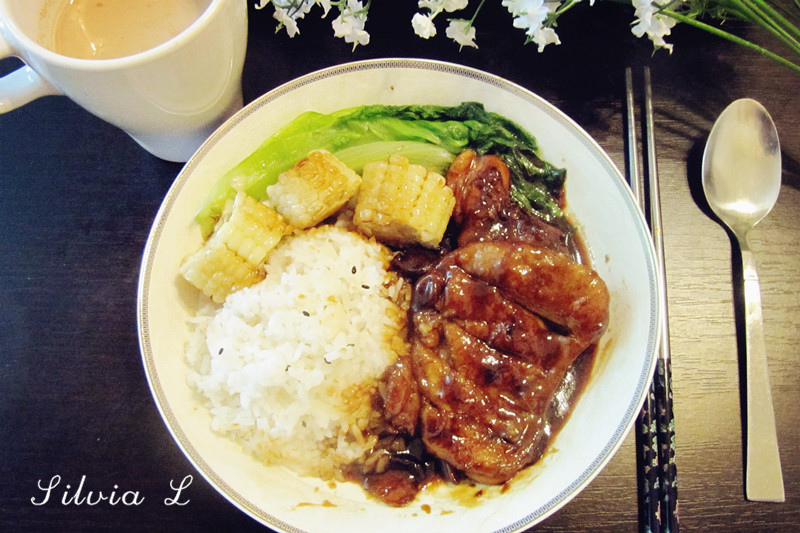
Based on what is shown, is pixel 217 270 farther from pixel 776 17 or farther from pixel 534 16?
pixel 776 17

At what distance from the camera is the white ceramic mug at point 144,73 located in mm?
2049

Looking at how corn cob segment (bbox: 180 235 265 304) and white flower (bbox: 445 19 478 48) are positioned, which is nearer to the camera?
corn cob segment (bbox: 180 235 265 304)

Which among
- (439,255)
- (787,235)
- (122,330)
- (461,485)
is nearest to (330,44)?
(439,255)

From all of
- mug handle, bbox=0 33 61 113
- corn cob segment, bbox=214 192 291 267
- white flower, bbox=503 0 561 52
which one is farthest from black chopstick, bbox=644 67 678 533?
mug handle, bbox=0 33 61 113

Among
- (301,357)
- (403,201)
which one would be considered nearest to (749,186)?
(403,201)

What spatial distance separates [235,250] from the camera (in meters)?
2.60

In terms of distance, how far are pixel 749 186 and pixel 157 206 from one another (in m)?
3.47

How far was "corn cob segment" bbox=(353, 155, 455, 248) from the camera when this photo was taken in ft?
8.82

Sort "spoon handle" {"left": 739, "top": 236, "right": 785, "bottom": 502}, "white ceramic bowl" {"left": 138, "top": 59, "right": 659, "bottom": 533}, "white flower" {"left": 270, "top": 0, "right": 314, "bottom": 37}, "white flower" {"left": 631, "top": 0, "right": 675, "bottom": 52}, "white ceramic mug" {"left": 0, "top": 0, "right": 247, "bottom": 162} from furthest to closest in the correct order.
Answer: "white flower" {"left": 270, "top": 0, "right": 314, "bottom": 37} → "spoon handle" {"left": 739, "top": 236, "right": 785, "bottom": 502} → "white flower" {"left": 631, "top": 0, "right": 675, "bottom": 52} → "white ceramic bowl" {"left": 138, "top": 59, "right": 659, "bottom": 533} → "white ceramic mug" {"left": 0, "top": 0, "right": 247, "bottom": 162}

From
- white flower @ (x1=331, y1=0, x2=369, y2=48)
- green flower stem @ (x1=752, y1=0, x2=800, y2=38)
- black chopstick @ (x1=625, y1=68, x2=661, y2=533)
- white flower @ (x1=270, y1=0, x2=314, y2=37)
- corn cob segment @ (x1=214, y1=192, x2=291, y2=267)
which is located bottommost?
black chopstick @ (x1=625, y1=68, x2=661, y2=533)

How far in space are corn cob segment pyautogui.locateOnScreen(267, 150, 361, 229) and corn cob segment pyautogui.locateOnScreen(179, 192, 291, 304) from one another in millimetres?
93

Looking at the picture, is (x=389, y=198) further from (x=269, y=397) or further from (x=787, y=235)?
(x=787, y=235)

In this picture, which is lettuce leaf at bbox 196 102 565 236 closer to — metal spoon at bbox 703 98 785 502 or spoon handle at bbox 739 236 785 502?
metal spoon at bbox 703 98 785 502

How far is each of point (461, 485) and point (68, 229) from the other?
2657mm
